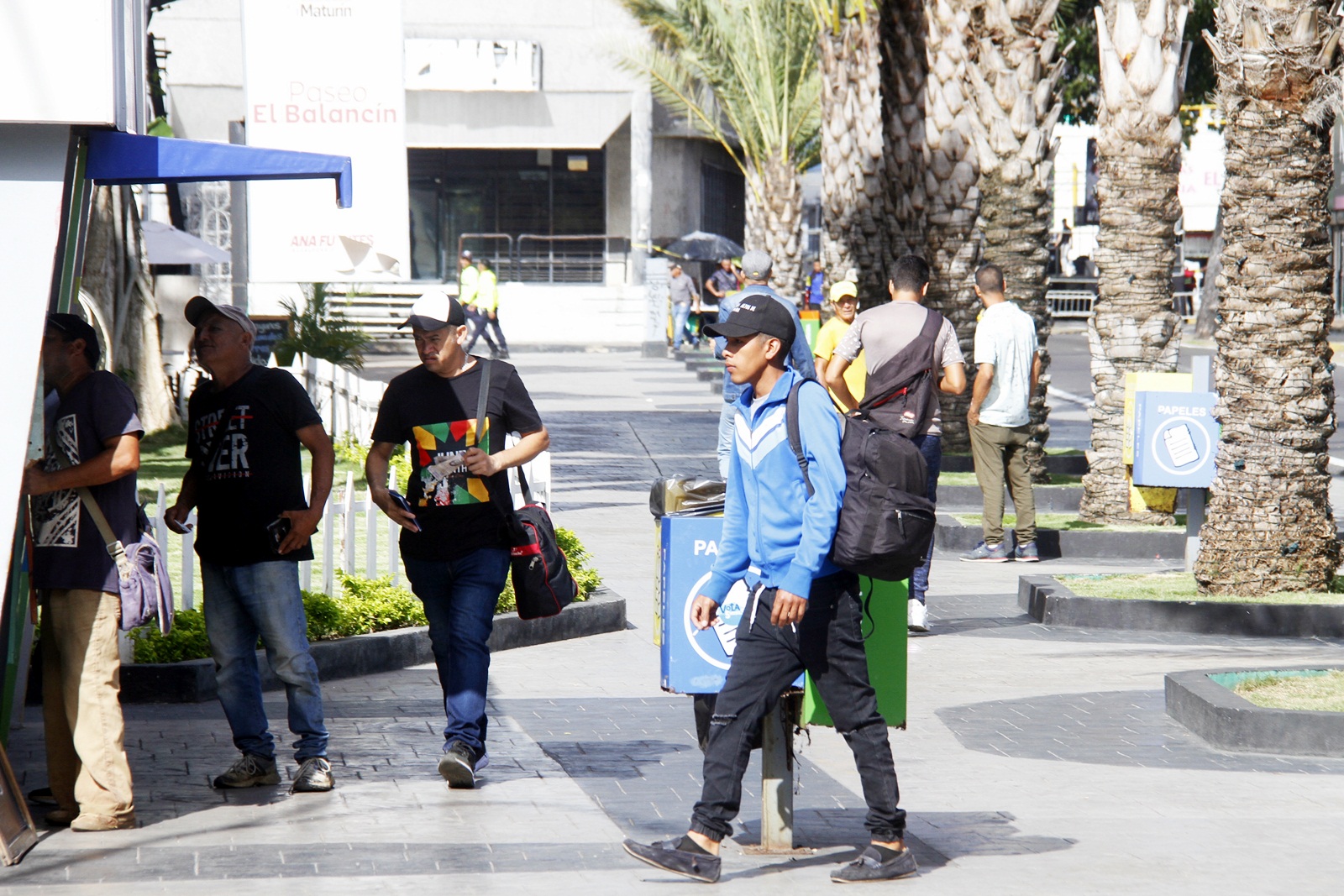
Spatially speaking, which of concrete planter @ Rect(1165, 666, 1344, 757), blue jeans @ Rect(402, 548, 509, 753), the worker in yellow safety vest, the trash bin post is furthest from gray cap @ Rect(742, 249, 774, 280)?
the worker in yellow safety vest

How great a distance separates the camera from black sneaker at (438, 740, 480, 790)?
6.14 metres

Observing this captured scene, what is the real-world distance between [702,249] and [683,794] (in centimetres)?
3612

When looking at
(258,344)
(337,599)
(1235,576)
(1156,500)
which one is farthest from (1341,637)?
(258,344)

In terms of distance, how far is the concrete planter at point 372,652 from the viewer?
752cm

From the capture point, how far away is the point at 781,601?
16.4 feet

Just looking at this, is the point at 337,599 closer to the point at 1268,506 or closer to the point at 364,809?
the point at 364,809

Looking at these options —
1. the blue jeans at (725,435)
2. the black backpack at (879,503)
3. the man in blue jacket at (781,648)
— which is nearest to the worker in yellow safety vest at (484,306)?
the blue jeans at (725,435)

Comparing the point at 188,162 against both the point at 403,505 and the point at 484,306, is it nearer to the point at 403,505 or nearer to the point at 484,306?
the point at 403,505

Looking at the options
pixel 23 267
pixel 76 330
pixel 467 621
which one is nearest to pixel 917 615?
pixel 467 621

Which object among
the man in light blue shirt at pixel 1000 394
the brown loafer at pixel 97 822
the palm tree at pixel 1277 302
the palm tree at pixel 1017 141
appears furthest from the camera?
the palm tree at pixel 1017 141

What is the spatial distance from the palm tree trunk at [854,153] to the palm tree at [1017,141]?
4.03 m

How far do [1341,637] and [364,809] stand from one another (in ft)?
18.8

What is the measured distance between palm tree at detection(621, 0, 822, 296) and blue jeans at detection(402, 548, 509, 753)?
25804 mm

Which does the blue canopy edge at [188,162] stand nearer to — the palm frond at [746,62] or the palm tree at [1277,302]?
the palm tree at [1277,302]
